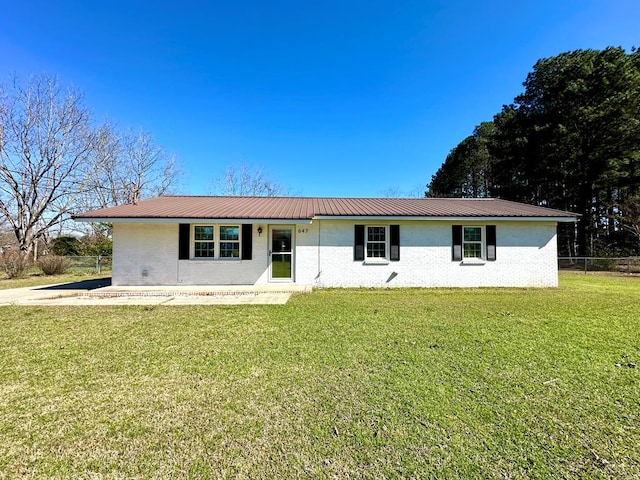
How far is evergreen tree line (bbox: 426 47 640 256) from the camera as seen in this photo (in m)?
22.0

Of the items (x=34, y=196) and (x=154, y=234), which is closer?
(x=154, y=234)

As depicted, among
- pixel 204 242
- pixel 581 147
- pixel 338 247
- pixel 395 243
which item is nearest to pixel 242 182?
pixel 204 242

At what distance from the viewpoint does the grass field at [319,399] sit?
2.20m

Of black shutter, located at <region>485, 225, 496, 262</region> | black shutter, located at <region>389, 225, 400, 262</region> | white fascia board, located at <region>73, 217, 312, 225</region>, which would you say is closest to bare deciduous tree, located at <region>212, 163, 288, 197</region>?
white fascia board, located at <region>73, 217, 312, 225</region>

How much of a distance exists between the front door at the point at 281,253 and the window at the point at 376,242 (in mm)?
3161

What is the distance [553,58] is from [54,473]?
37.4 m

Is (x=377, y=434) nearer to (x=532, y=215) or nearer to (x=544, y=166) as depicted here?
(x=532, y=215)

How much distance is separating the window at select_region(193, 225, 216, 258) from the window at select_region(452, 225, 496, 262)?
383 inches

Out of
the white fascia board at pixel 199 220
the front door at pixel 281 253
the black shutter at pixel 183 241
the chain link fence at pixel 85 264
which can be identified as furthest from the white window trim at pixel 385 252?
the chain link fence at pixel 85 264

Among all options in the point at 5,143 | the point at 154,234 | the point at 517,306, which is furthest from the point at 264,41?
the point at 5,143

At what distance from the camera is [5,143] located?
20.5 m

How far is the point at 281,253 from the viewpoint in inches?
458

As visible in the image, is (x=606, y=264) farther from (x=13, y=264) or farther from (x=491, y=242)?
(x=13, y=264)

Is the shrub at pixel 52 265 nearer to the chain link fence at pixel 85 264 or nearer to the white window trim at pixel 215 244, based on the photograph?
the chain link fence at pixel 85 264
